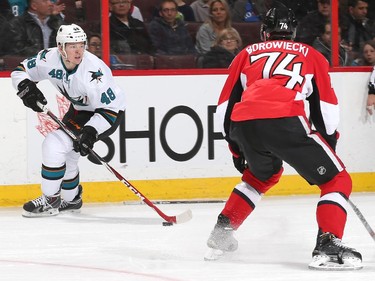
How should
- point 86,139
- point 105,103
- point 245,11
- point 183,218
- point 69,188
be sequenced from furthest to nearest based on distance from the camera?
point 245,11 < point 69,188 < point 105,103 < point 86,139 < point 183,218

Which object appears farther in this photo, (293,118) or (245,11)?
(245,11)

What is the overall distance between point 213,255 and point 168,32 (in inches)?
91.4

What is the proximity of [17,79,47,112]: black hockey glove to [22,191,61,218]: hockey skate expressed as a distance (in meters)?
0.47

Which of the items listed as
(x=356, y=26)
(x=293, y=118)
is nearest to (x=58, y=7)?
(x=356, y=26)

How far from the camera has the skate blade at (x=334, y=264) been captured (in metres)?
3.82

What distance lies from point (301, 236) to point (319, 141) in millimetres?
999

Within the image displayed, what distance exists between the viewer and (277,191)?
623cm

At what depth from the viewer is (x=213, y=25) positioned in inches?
246

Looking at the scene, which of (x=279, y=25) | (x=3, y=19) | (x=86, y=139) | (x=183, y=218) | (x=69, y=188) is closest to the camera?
(x=279, y=25)

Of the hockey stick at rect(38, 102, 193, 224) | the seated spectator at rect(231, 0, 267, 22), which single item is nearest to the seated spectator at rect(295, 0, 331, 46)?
the seated spectator at rect(231, 0, 267, 22)

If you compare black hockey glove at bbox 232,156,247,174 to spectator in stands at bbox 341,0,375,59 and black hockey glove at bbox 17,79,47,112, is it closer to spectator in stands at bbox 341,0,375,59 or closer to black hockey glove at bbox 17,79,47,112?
black hockey glove at bbox 17,79,47,112

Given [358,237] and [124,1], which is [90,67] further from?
[358,237]

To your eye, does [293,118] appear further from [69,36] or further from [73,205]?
[73,205]

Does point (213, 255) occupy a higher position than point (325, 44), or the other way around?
point (325, 44)
